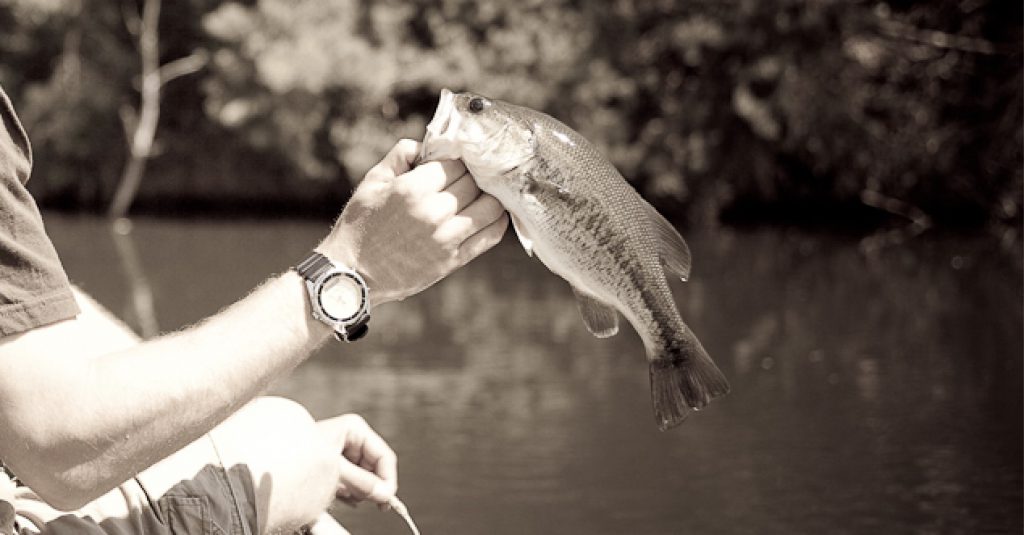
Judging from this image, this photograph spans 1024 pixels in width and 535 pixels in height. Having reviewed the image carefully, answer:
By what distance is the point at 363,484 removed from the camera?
3.11 meters

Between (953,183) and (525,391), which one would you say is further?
(953,183)

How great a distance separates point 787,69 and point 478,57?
21.4 ft

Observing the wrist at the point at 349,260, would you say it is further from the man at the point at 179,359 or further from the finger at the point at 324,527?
the finger at the point at 324,527

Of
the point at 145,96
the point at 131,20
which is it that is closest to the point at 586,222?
the point at 145,96

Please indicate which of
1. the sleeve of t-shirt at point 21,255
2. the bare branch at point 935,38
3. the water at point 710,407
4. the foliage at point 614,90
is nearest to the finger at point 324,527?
the sleeve of t-shirt at point 21,255

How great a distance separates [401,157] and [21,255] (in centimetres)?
65

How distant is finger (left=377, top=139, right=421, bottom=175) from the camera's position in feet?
7.73

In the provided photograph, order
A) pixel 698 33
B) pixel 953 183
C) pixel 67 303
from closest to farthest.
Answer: pixel 67 303 → pixel 953 183 → pixel 698 33

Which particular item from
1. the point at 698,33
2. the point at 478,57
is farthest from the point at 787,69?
the point at 478,57

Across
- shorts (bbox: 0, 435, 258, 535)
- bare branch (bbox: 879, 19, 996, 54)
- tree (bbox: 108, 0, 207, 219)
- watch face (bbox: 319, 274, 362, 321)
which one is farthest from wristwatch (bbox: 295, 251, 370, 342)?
tree (bbox: 108, 0, 207, 219)

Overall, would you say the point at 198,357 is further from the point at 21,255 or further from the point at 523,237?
the point at 523,237

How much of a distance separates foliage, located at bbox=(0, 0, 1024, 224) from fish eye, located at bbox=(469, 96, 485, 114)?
1624 centimetres

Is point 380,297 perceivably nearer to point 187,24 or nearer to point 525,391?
point 525,391

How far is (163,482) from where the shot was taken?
273cm
